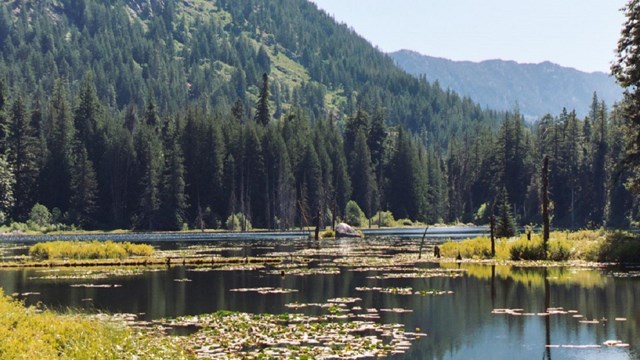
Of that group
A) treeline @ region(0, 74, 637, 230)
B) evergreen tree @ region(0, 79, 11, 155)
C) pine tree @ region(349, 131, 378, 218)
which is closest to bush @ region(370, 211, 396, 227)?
pine tree @ region(349, 131, 378, 218)

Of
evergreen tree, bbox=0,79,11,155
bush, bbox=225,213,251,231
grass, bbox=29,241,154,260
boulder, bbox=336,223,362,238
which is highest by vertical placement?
evergreen tree, bbox=0,79,11,155

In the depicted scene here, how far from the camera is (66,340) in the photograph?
2723cm

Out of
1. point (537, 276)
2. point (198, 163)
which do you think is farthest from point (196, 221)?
point (537, 276)

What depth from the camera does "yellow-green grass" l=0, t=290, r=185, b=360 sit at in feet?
81.6

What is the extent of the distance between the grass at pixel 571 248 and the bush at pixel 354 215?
110168 millimetres

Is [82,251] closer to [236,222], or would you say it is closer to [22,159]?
[236,222]

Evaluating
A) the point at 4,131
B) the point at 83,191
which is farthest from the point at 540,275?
the point at 4,131

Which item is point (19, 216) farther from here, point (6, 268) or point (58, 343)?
point (58, 343)

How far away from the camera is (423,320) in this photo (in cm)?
3822

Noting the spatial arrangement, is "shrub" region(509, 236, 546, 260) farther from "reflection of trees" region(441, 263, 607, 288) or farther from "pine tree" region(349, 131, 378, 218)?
"pine tree" region(349, 131, 378, 218)

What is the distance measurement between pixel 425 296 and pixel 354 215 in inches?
5542

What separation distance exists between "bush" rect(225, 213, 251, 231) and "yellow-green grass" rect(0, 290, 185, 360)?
141197 millimetres

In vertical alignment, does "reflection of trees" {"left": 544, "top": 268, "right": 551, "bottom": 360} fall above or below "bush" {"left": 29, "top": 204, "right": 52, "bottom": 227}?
below

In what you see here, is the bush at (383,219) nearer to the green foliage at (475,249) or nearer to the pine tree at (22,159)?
the pine tree at (22,159)
